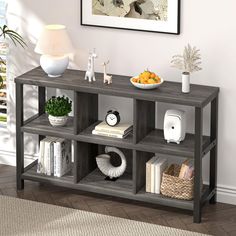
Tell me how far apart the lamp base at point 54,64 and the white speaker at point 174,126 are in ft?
2.68

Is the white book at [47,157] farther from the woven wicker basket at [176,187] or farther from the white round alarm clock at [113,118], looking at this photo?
the woven wicker basket at [176,187]

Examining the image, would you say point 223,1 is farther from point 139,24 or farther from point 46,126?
point 46,126

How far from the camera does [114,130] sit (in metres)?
5.79

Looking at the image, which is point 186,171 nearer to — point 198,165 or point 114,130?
point 198,165

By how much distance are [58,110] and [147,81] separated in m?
0.74

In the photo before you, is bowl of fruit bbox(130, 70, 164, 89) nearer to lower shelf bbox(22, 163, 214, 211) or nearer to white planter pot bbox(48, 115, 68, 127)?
white planter pot bbox(48, 115, 68, 127)

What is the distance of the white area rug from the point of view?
543cm

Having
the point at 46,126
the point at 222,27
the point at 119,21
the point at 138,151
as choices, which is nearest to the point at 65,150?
the point at 46,126

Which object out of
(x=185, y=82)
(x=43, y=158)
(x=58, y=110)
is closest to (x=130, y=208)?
(x=43, y=158)

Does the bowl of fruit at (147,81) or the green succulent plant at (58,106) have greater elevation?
the bowl of fruit at (147,81)

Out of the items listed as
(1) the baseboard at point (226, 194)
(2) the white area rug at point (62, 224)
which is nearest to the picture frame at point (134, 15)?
(1) the baseboard at point (226, 194)

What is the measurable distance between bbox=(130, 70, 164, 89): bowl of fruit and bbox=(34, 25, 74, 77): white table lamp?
538 mm

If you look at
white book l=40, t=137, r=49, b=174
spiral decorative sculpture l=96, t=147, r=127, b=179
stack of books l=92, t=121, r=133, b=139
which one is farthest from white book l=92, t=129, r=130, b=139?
white book l=40, t=137, r=49, b=174

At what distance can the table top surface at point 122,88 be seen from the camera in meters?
5.46
